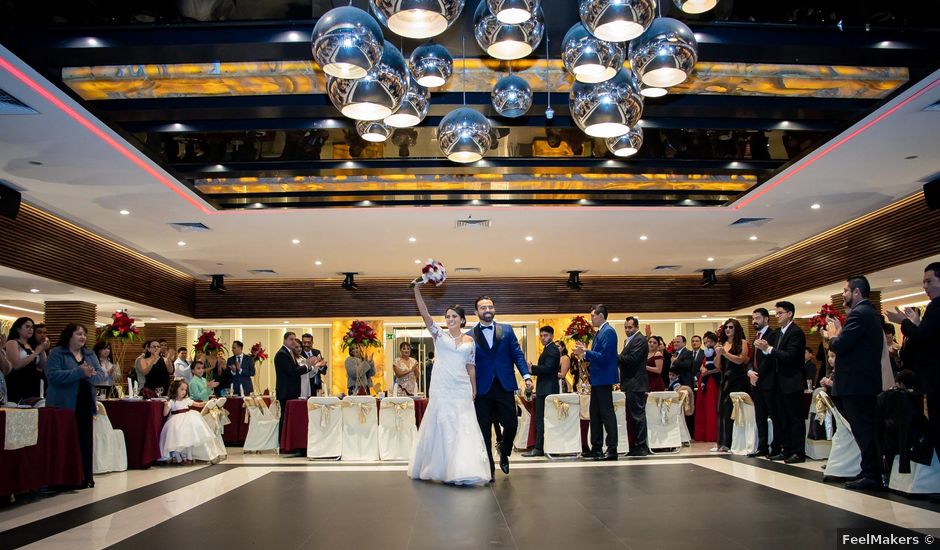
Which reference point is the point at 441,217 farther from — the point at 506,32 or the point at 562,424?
the point at 506,32

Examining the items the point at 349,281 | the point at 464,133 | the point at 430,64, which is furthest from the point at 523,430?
the point at 349,281

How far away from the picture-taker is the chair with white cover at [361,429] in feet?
32.0

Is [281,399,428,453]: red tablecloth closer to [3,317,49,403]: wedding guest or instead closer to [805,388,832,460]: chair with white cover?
[3,317,49,403]: wedding guest

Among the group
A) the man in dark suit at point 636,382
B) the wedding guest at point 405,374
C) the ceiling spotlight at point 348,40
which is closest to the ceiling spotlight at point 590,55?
the ceiling spotlight at point 348,40

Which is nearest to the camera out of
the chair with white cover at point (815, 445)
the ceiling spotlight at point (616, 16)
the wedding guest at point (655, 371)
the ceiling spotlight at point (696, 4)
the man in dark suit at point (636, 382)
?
the ceiling spotlight at point (616, 16)

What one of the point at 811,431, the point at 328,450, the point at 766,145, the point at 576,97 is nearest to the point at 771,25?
the point at 576,97

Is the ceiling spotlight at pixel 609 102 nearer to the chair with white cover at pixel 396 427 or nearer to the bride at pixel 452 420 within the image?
the bride at pixel 452 420

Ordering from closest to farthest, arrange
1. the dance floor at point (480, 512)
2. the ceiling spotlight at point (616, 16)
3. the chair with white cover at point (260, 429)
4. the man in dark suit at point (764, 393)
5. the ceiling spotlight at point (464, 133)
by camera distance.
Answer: the ceiling spotlight at point (616, 16), the dance floor at point (480, 512), the ceiling spotlight at point (464, 133), the man in dark suit at point (764, 393), the chair with white cover at point (260, 429)

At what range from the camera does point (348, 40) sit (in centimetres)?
357

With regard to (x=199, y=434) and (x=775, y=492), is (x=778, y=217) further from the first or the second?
(x=199, y=434)

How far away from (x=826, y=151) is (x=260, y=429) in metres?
8.77

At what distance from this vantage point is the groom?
701cm

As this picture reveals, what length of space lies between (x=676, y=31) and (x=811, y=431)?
587 centimetres

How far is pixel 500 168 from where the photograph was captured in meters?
9.59
